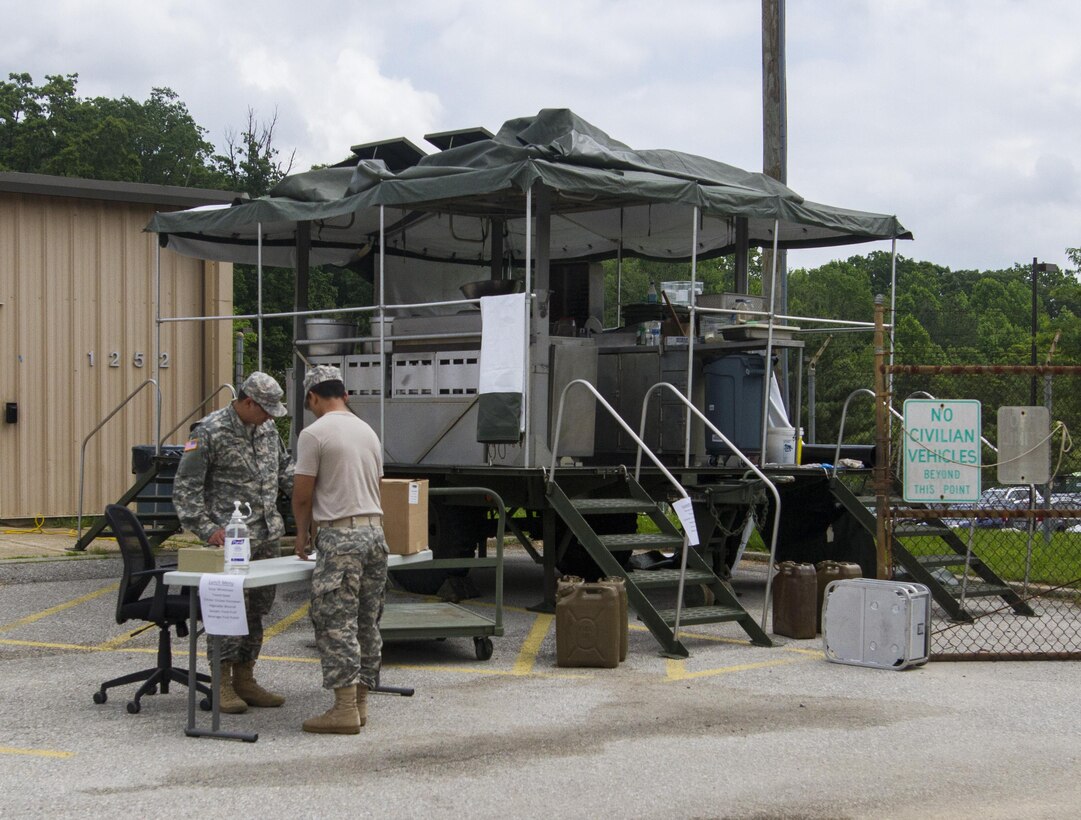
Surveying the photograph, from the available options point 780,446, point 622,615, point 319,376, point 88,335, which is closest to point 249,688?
point 319,376

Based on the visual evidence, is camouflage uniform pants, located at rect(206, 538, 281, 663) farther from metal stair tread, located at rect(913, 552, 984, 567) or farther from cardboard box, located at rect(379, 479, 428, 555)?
metal stair tread, located at rect(913, 552, 984, 567)

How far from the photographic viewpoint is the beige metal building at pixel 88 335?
1714cm

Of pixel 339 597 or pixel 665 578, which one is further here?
pixel 665 578

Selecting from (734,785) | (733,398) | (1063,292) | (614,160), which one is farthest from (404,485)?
(1063,292)

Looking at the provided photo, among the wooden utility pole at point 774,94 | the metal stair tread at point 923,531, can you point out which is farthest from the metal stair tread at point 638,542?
the wooden utility pole at point 774,94

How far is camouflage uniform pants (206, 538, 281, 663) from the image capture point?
730 cm

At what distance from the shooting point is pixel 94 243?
17781mm

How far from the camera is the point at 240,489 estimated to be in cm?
742

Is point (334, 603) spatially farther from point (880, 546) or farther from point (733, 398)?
point (733, 398)

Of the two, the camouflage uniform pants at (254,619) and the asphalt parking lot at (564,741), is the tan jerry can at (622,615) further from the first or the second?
the camouflage uniform pants at (254,619)

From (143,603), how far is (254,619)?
2.15ft

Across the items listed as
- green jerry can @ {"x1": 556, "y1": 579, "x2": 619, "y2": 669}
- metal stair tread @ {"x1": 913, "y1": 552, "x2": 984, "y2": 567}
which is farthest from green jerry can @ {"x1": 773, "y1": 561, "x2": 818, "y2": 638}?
green jerry can @ {"x1": 556, "y1": 579, "x2": 619, "y2": 669}

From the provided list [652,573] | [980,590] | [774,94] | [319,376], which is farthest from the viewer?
[774,94]

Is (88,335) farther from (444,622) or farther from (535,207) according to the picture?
(444,622)
